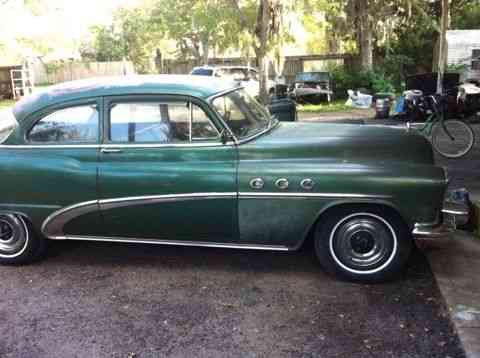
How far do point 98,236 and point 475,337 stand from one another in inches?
120

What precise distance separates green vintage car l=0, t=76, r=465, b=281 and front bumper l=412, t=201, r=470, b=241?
0.05 feet

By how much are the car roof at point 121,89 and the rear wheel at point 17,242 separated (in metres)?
0.95

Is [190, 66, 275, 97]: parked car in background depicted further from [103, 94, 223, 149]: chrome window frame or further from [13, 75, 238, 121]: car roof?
[103, 94, 223, 149]: chrome window frame

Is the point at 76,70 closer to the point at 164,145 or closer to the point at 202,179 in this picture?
the point at 164,145

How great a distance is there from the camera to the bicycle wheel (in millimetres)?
8781

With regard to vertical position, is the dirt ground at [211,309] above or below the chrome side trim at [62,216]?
below

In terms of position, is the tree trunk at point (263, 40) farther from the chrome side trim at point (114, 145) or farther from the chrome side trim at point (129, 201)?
the chrome side trim at point (129, 201)

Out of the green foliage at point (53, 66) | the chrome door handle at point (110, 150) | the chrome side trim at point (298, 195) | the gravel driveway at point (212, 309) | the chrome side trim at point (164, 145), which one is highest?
the green foliage at point (53, 66)

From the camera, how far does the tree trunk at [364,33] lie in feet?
70.5

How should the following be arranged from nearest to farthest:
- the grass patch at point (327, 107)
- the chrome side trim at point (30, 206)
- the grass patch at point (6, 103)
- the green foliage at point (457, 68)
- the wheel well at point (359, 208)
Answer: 1. the wheel well at point (359, 208)
2. the chrome side trim at point (30, 206)
3. the grass patch at point (327, 107)
4. the green foliage at point (457, 68)
5. the grass patch at point (6, 103)

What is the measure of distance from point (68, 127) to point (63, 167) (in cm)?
38

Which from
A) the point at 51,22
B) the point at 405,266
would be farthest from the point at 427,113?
the point at 51,22

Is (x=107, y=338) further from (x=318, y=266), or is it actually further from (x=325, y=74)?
(x=325, y=74)

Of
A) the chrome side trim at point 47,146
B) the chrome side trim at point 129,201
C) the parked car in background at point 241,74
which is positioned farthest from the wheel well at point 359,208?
the parked car in background at point 241,74
